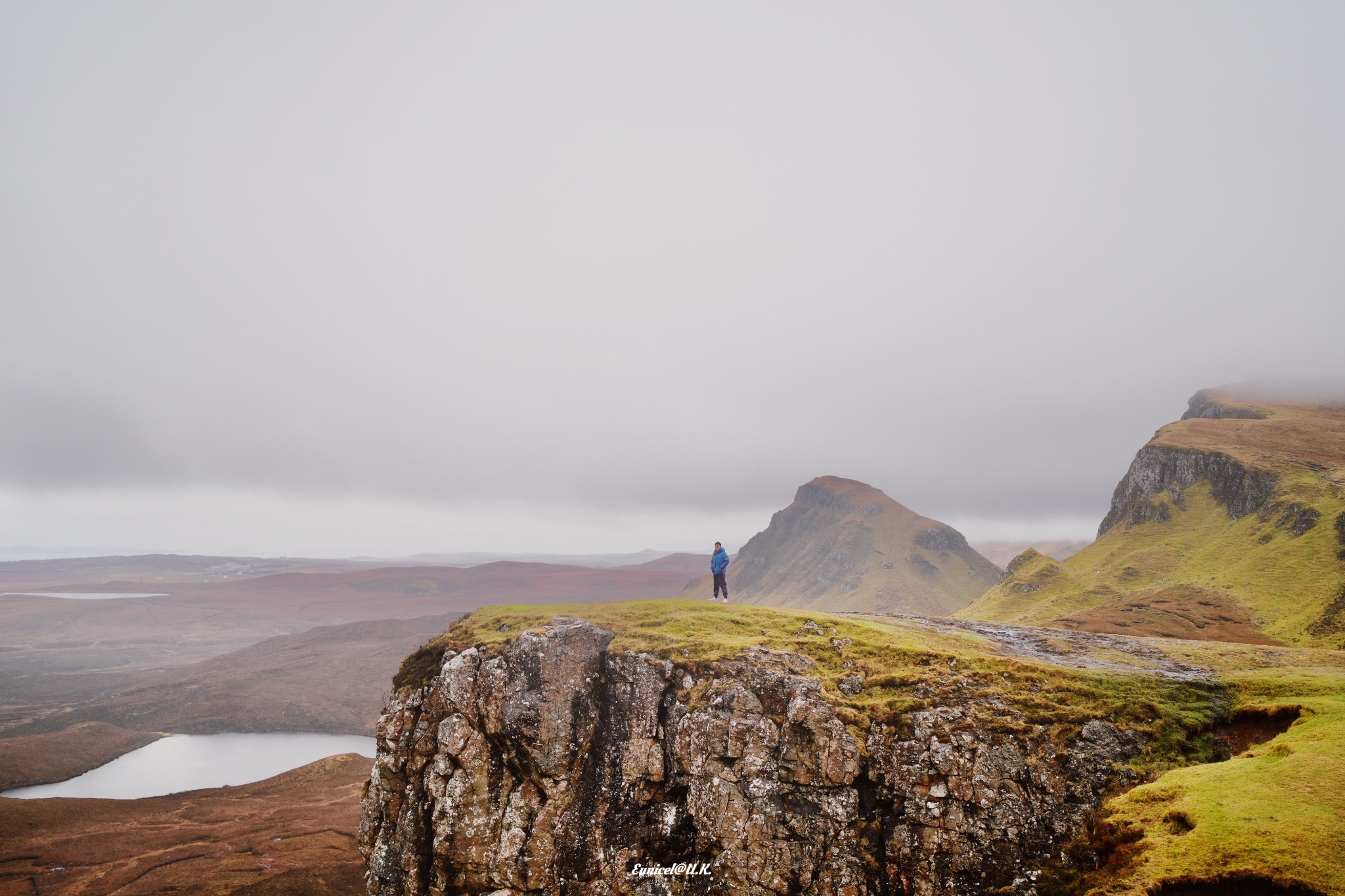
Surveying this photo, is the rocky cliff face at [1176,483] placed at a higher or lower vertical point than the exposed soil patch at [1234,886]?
higher

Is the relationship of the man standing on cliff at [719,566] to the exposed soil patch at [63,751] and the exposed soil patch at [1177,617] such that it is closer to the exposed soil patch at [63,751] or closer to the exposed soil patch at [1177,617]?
the exposed soil patch at [1177,617]

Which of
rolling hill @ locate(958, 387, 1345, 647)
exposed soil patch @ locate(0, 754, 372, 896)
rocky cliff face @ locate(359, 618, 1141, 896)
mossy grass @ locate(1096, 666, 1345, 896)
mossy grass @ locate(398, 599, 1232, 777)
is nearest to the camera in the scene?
mossy grass @ locate(1096, 666, 1345, 896)

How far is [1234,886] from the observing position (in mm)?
10047

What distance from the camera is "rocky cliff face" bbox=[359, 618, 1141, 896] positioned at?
16328 mm

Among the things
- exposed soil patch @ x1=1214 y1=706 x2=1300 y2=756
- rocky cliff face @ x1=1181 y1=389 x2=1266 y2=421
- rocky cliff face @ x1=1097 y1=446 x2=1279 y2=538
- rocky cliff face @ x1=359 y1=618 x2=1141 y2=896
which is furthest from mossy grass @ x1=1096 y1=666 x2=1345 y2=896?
rocky cliff face @ x1=1181 y1=389 x2=1266 y2=421

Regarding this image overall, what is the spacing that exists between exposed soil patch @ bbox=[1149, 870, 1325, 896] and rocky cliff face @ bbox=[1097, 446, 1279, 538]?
6532 centimetres

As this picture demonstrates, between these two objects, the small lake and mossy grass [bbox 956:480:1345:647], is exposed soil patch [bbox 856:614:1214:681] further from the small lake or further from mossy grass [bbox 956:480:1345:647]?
the small lake

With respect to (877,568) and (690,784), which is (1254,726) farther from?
(877,568)

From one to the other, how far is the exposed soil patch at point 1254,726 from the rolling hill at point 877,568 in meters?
125

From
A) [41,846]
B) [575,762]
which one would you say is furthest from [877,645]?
[41,846]

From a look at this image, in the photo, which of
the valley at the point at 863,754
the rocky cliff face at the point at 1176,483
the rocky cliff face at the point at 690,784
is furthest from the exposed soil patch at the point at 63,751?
the rocky cliff face at the point at 1176,483

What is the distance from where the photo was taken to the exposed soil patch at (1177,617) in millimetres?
37031

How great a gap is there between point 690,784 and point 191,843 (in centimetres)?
6427

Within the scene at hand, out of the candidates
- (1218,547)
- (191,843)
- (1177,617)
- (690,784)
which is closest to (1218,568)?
(1218,547)
